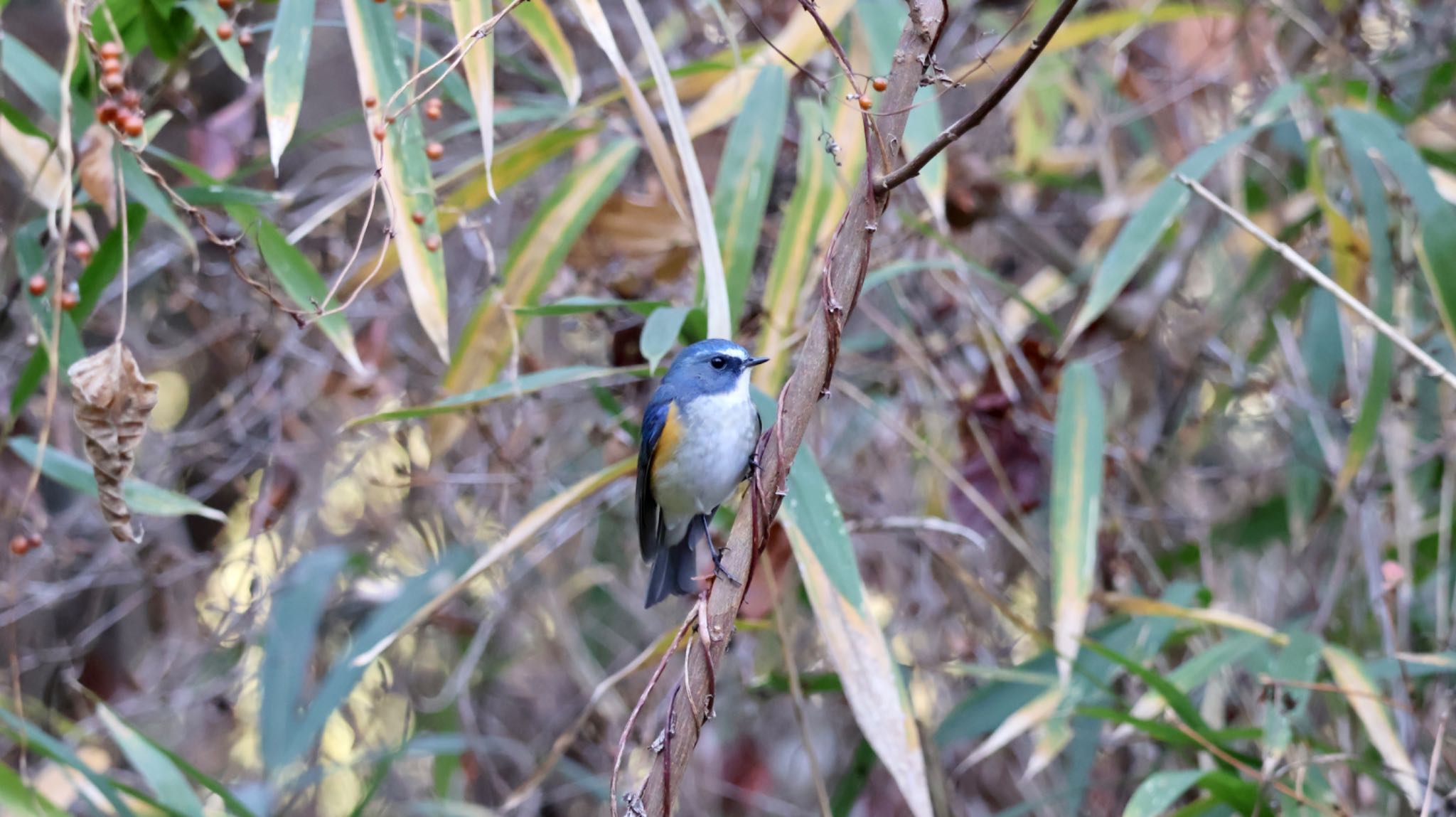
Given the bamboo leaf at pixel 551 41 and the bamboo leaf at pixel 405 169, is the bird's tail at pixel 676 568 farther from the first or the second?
the bamboo leaf at pixel 551 41

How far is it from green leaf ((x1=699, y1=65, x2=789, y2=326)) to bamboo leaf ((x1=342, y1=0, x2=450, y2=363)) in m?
0.61

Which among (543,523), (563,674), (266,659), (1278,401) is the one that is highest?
(543,523)

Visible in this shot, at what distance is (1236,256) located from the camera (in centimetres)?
417

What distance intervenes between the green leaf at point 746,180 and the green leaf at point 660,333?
0.95 ft

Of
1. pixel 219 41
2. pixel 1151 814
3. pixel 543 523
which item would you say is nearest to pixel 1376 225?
pixel 1151 814

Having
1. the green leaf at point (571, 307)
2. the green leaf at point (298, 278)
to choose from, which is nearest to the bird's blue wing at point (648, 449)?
the green leaf at point (571, 307)

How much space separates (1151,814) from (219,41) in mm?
2445

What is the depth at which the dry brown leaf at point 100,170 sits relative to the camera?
99.8 inches

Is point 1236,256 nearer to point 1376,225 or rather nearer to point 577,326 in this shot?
point 1376,225

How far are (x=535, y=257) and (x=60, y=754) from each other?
1529mm

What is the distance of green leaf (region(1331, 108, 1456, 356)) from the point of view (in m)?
2.63

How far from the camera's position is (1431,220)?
2672mm

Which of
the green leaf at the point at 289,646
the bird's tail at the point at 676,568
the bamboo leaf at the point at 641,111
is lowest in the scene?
the green leaf at the point at 289,646

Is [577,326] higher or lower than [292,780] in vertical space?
higher
